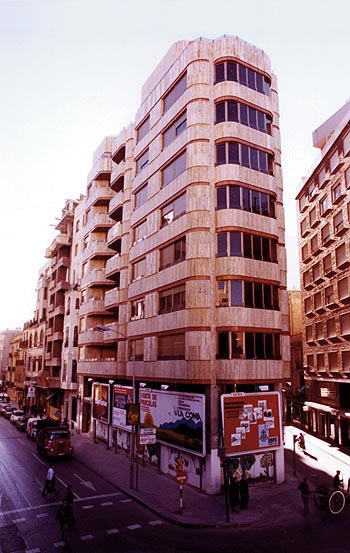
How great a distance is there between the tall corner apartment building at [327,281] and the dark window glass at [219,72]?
16046mm

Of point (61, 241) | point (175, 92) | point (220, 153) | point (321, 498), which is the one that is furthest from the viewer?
point (61, 241)

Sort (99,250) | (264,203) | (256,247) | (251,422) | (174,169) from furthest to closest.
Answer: (99,250), (174,169), (264,203), (256,247), (251,422)

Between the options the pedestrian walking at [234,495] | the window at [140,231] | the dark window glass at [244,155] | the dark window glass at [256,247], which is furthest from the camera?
the window at [140,231]

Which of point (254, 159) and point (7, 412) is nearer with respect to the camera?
point (254, 159)

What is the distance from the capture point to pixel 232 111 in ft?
98.8

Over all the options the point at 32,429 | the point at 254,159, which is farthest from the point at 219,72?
the point at 32,429

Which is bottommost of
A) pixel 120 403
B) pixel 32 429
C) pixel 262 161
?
pixel 32 429

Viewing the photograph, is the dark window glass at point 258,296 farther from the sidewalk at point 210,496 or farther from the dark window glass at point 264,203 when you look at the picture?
the sidewalk at point 210,496

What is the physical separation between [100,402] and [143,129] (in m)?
26.5

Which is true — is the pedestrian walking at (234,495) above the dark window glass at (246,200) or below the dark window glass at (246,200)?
below

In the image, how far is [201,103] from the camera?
3016cm

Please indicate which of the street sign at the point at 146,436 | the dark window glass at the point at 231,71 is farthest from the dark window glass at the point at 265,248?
the street sign at the point at 146,436

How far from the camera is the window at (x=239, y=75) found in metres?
30.7

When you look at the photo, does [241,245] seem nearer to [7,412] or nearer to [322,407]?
[322,407]
